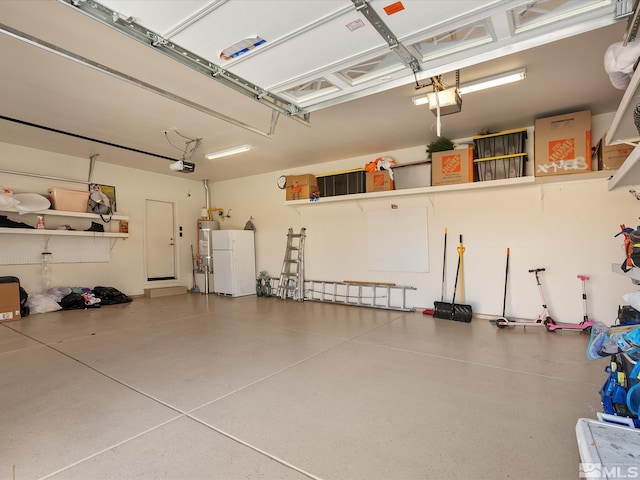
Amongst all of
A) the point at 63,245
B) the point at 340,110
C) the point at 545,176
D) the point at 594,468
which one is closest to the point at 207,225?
the point at 63,245

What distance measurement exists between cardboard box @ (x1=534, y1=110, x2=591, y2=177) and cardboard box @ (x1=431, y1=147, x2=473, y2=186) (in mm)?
826

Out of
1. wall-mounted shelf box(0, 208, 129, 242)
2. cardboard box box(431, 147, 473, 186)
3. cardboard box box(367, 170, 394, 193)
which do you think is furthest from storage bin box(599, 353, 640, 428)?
wall-mounted shelf box(0, 208, 129, 242)

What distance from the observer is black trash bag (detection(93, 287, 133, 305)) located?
20.4 feet

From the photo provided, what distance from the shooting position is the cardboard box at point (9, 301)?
4.87 m

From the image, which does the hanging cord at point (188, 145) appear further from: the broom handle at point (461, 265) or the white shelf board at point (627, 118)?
the white shelf board at point (627, 118)

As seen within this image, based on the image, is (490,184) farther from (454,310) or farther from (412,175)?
(454,310)

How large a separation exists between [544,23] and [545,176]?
2493 mm

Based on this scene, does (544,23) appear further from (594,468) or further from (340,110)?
(594,468)

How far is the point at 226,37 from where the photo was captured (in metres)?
2.14

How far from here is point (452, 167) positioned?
4.72m

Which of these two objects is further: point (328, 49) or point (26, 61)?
point (26, 61)

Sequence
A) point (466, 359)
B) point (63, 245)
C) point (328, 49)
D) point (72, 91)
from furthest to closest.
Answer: point (63, 245), point (72, 91), point (466, 359), point (328, 49)

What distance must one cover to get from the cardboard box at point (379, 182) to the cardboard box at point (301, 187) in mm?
1190

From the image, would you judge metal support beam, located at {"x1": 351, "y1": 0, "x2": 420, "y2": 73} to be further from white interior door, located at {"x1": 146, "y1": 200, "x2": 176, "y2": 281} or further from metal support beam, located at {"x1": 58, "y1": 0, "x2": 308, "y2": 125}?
white interior door, located at {"x1": 146, "y1": 200, "x2": 176, "y2": 281}
